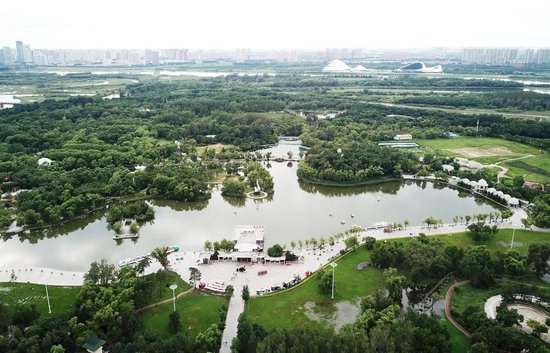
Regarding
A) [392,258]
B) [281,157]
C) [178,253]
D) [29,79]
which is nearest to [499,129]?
[281,157]

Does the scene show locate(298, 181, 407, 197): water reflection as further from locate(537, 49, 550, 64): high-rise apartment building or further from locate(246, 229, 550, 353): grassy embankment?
locate(537, 49, 550, 64): high-rise apartment building

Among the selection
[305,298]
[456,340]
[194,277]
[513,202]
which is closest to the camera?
[456,340]

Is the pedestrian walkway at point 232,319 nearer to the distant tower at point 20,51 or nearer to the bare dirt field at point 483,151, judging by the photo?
the bare dirt field at point 483,151

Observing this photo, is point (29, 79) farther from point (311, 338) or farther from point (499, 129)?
point (311, 338)

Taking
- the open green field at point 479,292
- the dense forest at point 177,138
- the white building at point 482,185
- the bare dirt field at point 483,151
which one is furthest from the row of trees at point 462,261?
the bare dirt field at point 483,151

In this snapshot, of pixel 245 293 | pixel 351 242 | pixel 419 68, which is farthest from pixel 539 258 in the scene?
pixel 419 68

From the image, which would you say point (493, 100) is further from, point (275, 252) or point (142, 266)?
point (142, 266)
